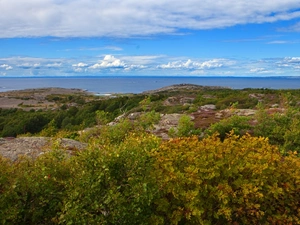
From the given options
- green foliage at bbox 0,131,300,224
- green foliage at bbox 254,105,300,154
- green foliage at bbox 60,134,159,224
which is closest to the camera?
green foliage at bbox 60,134,159,224

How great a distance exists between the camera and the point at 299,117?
60.4 ft

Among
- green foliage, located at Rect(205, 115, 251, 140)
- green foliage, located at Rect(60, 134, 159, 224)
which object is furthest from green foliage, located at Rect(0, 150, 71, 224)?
green foliage, located at Rect(205, 115, 251, 140)

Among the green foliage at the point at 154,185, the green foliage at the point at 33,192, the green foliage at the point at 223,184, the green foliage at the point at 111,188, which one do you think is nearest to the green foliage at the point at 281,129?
the green foliage at the point at 223,184

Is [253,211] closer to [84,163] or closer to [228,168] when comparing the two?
[228,168]

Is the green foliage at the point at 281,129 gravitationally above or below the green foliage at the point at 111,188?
below

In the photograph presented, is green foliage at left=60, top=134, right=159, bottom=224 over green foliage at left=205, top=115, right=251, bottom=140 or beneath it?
over

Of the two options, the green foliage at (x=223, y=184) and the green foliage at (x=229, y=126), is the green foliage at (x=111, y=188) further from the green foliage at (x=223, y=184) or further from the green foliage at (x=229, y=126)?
the green foliage at (x=229, y=126)

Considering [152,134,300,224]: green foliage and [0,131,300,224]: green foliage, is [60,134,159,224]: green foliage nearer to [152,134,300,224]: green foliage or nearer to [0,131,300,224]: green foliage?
[0,131,300,224]: green foliage

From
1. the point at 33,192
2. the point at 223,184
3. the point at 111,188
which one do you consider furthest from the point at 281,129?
the point at 33,192

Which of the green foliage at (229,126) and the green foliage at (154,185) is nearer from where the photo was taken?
the green foliage at (154,185)

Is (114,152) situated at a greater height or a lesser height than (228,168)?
greater

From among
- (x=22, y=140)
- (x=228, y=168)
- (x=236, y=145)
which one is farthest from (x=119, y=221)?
(x=22, y=140)

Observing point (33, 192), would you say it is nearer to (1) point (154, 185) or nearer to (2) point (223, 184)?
(1) point (154, 185)

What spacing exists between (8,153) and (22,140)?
4.64ft
